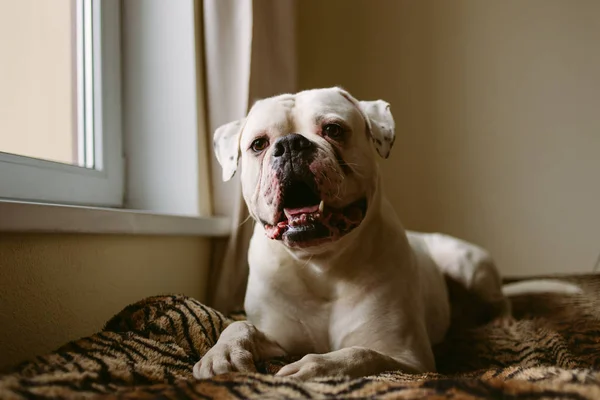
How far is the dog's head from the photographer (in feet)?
3.78

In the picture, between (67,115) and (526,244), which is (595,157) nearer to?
(526,244)

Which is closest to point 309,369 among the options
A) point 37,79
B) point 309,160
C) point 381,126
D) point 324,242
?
point 324,242

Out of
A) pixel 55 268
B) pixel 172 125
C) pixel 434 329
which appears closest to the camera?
pixel 55 268

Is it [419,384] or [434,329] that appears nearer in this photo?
[419,384]

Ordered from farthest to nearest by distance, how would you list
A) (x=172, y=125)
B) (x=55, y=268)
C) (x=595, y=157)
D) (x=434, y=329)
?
(x=595, y=157) < (x=172, y=125) < (x=434, y=329) < (x=55, y=268)

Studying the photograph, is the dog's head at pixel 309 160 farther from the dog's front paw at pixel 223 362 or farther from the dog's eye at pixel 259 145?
the dog's front paw at pixel 223 362

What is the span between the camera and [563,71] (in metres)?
2.78

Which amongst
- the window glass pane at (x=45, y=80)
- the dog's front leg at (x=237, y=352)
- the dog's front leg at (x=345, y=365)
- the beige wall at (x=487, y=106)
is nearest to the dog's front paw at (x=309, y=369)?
the dog's front leg at (x=345, y=365)

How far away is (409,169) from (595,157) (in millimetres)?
911

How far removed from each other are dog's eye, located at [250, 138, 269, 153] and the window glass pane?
22.8 inches

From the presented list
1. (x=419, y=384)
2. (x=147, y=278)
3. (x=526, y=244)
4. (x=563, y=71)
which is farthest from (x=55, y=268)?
(x=563, y=71)

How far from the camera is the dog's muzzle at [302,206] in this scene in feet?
3.76

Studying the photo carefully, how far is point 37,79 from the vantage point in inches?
59.2

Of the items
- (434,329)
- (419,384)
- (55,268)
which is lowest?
(434,329)
